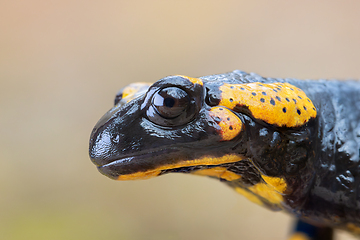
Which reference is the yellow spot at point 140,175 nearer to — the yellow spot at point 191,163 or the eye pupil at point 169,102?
the yellow spot at point 191,163

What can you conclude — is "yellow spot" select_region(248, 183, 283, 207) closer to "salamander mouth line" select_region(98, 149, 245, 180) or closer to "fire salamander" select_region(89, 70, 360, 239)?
"fire salamander" select_region(89, 70, 360, 239)

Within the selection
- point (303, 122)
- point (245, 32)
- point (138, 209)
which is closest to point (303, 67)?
point (245, 32)

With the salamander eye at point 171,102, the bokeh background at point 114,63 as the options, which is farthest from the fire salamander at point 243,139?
Result: the bokeh background at point 114,63

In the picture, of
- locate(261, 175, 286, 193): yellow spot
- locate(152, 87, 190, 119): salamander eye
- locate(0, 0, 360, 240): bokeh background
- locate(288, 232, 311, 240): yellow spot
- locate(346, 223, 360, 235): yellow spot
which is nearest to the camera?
locate(152, 87, 190, 119): salamander eye

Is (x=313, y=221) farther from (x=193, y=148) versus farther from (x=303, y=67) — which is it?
(x=303, y=67)

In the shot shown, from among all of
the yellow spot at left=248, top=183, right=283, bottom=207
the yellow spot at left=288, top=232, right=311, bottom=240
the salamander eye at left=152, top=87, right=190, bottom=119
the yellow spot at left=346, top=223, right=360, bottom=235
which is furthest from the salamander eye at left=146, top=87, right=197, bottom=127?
the yellow spot at left=288, top=232, right=311, bottom=240

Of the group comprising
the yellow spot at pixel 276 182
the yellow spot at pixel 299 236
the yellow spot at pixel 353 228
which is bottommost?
the yellow spot at pixel 299 236

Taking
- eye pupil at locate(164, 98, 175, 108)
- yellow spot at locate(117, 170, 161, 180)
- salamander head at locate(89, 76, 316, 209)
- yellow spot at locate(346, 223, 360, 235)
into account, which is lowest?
yellow spot at locate(346, 223, 360, 235)
